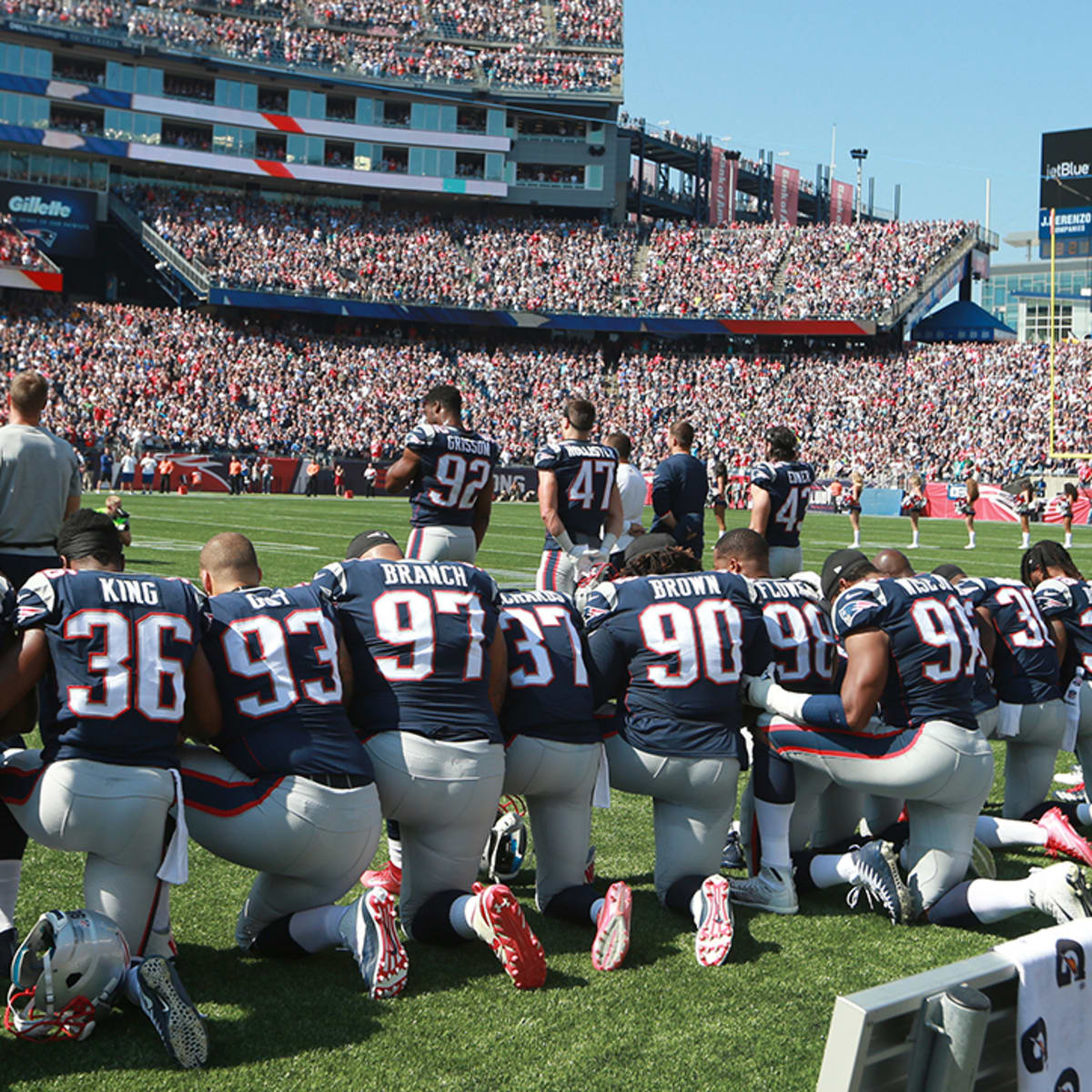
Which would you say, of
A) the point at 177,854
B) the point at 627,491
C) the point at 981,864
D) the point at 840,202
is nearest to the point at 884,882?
the point at 981,864

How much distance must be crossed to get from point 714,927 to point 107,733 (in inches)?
82.6

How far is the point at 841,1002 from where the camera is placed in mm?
1828

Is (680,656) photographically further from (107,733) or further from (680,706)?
(107,733)

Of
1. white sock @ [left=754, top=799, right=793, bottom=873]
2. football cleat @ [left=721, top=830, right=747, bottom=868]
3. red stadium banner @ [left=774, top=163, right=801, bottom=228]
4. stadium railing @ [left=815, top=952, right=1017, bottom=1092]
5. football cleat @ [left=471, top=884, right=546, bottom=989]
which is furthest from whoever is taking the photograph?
red stadium banner @ [left=774, top=163, right=801, bottom=228]

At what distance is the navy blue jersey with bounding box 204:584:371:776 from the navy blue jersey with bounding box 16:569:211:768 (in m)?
0.23

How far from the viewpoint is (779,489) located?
32.1ft

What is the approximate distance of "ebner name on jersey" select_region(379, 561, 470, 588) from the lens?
4.46 meters

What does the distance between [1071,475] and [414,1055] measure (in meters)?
39.6

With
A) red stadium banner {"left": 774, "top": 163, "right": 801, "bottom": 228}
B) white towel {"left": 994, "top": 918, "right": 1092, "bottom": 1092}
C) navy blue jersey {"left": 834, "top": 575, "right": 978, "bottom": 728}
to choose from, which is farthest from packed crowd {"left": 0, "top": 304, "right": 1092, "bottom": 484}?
white towel {"left": 994, "top": 918, "right": 1092, "bottom": 1092}

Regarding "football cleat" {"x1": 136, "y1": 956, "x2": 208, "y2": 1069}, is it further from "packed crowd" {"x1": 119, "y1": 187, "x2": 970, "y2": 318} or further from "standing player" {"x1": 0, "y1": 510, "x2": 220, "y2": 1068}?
"packed crowd" {"x1": 119, "y1": 187, "x2": 970, "y2": 318}

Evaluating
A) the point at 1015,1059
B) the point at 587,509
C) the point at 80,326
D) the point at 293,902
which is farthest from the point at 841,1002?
the point at 80,326

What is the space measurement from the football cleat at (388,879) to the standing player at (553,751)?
0.54 m

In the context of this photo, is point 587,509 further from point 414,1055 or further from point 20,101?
point 20,101

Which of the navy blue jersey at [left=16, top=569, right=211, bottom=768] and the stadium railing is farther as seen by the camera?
the navy blue jersey at [left=16, top=569, right=211, bottom=768]
